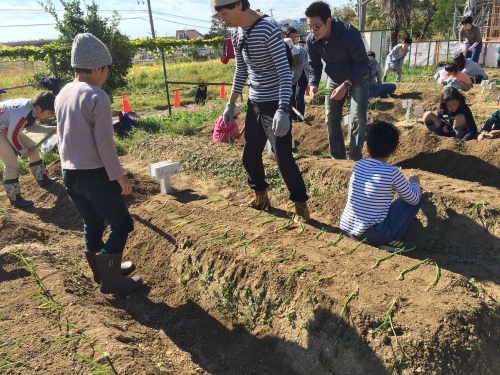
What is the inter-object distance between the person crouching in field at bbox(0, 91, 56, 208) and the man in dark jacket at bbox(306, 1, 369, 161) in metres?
3.05

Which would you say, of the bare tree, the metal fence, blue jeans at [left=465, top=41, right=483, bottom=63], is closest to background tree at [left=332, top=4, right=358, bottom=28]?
the bare tree

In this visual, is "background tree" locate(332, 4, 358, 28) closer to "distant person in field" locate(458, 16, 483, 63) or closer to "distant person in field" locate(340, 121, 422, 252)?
"distant person in field" locate(458, 16, 483, 63)

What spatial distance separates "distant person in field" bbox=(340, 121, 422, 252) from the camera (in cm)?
337

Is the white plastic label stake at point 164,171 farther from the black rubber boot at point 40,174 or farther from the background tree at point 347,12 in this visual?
the background tree at point 347,12

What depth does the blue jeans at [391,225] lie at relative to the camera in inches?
137

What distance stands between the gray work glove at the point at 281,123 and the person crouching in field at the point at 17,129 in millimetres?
2989

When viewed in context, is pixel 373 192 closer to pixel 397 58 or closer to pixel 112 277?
pixel 112 277

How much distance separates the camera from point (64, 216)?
504 centimetres

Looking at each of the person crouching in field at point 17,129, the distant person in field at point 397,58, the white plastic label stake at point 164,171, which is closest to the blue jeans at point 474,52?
the distant person in field at point 397,58

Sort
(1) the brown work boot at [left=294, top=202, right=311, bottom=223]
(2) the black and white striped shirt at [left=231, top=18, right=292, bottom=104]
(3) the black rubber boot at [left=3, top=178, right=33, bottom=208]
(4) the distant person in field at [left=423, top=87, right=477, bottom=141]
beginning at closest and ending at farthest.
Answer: (2) the black and white striped shirt at [left=231, top=18, right=292, bottom=104] → (1) the brown work boot at [left=294, top=202, right=311, bottom=223] → (3) the black rubber boot at [left=3, top=178, right=33, bottom=208] → (4) the distant person in field at [left=423, top=87, right=477, bottom=141]

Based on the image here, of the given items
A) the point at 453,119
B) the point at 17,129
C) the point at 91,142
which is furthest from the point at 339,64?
the point at 17,129

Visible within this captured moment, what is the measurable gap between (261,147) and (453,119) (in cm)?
360

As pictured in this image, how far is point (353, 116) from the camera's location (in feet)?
16.6

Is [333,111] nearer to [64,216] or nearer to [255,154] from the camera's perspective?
[255,154]
